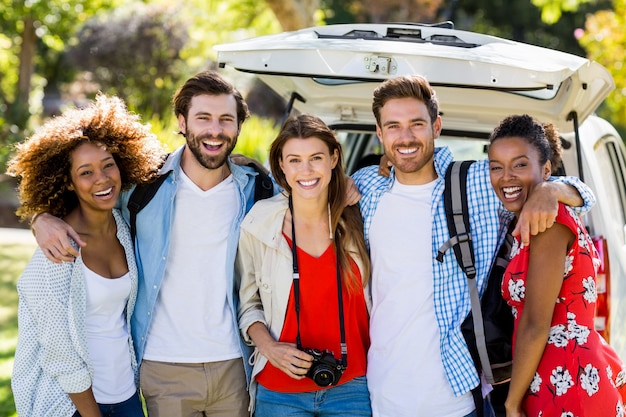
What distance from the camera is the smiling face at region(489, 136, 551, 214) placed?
2850 millimetres

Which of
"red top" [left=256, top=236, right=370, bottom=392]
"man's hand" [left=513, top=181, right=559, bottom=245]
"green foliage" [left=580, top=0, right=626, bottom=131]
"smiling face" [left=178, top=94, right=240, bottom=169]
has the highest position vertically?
"green foliage" [left=580, top=0, right=626, bottom=131]

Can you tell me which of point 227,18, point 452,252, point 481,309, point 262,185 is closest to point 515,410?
point 481,309

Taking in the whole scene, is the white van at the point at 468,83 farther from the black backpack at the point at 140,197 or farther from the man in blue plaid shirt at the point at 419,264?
the black backpack at the point at 140,197

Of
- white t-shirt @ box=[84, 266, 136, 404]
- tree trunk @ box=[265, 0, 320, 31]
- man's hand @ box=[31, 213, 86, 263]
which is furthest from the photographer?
tree trunk @ box=[265, 0, 320, 31]

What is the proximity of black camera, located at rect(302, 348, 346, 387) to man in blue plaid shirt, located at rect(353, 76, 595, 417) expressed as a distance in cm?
18

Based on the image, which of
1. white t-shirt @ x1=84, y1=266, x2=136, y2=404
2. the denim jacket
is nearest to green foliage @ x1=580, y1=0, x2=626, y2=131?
the denim jacket

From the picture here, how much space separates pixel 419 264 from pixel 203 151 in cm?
102

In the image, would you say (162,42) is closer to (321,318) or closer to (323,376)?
(321,318)

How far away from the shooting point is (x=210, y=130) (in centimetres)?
323

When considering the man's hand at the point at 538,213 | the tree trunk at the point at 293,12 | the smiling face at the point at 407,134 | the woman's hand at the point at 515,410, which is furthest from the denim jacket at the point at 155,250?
the tree trunk at the point at 293,12

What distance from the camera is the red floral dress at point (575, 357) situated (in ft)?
8.49

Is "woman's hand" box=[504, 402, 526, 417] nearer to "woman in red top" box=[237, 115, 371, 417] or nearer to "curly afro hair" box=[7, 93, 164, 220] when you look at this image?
"woman in red top" box=[237, 115, 371, 417]

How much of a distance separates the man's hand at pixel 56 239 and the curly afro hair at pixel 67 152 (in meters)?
0.15

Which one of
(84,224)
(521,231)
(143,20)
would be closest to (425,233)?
(521,231)
